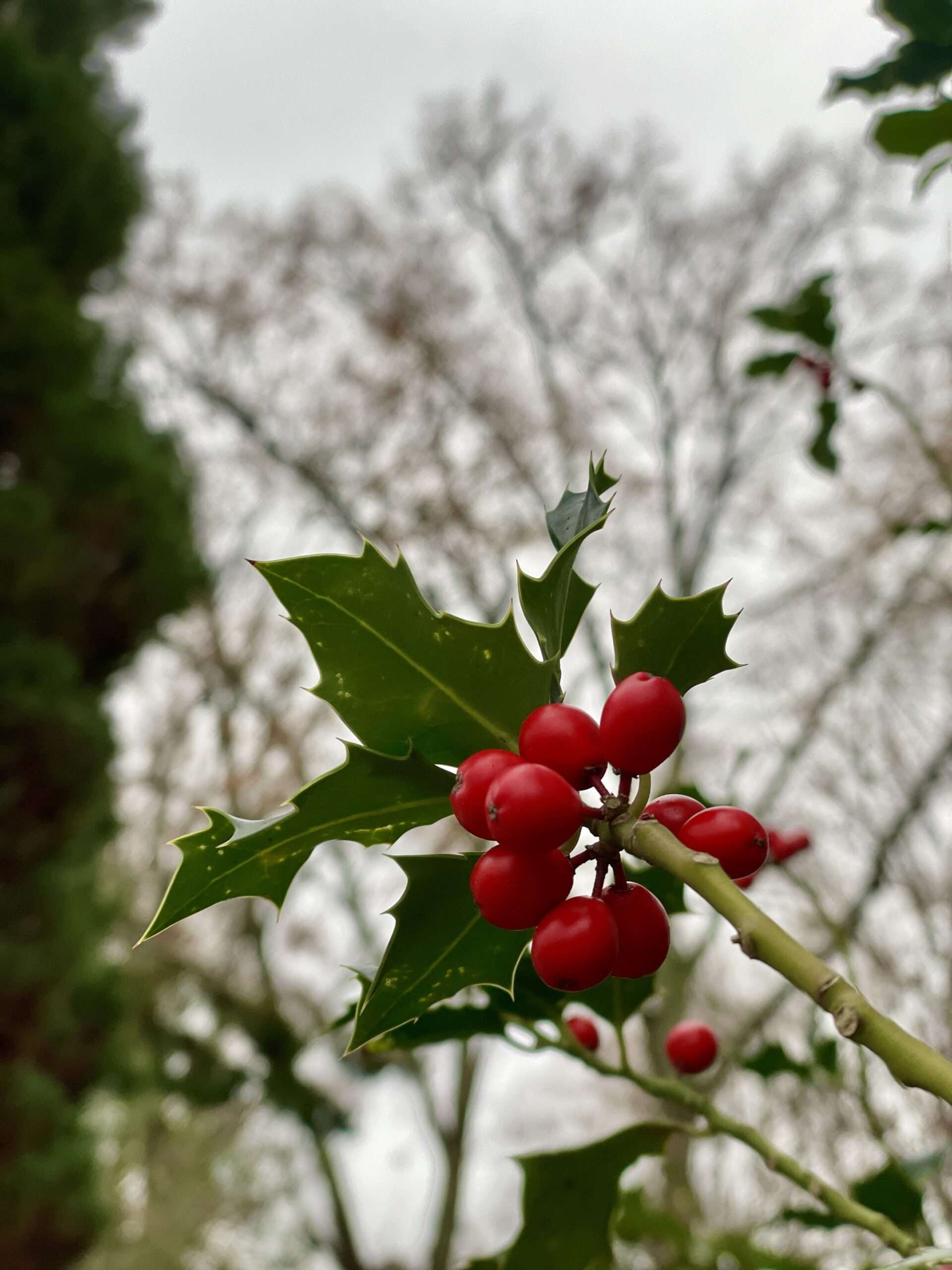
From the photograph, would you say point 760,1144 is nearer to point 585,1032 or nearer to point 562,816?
point 585,1032

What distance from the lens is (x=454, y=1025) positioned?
865mm

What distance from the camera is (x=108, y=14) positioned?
7.55 m

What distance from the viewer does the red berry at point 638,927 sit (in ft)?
1.63

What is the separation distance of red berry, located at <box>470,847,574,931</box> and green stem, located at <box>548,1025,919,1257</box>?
0.39 m

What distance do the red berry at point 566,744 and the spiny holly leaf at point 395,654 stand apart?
4 centimetres

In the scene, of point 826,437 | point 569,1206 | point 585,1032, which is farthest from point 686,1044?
point 826,437

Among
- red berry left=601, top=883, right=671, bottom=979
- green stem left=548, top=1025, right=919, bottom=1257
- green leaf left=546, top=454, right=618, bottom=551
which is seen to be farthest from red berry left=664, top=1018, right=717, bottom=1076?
green leaf left=546, top=454, right=618, bottom=551

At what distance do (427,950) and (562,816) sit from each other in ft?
0.43

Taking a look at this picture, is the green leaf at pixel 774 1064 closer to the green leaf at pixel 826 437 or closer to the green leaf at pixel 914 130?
the green leaf at pixel 826 437

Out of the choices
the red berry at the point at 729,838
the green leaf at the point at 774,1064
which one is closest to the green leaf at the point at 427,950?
the red berry at the point at 729,838

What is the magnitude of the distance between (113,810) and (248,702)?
2071 mm

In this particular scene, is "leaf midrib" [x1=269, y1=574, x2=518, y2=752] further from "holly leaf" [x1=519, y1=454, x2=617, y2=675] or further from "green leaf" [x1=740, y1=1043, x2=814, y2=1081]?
"green leaf" [x1=740, y1=1043, x2=814, y2=1081]

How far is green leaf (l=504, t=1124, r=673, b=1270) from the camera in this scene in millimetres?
755

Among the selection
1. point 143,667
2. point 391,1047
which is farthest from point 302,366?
point 391,1047
